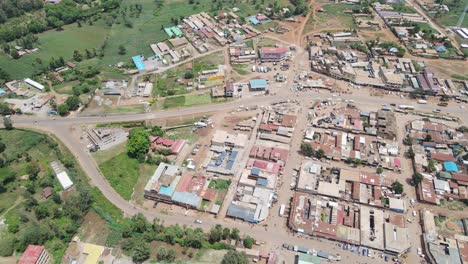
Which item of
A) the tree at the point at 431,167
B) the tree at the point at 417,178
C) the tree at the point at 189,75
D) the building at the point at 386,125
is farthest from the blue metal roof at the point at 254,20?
the tree at the point at 417,178

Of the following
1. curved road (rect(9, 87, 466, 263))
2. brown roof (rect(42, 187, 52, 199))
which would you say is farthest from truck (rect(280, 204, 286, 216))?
brown roof (rect(42, 187, 52, 199))

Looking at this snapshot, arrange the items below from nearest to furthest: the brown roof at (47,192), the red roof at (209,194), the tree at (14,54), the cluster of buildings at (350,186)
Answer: the cluster of buildings at (350,186) → the red roof at (209,194) → the brown roof at (47,192) → the tree at (14,54)

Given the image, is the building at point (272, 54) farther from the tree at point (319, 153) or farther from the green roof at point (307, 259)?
the green roof at point (307, 259)

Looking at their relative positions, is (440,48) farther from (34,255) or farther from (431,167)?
(34,255)

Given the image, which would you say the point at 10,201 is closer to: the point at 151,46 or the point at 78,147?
the point at 78,147

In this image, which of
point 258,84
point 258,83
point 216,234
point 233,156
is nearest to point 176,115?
point 233,156

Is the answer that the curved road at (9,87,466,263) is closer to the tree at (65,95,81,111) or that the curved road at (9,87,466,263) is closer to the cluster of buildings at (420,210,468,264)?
the tree at (65,95,81,111)

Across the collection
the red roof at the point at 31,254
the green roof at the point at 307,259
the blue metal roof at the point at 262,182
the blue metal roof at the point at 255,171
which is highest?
the red roof at the point at 31,254

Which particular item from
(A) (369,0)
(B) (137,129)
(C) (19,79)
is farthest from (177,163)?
(A) (369,0)
